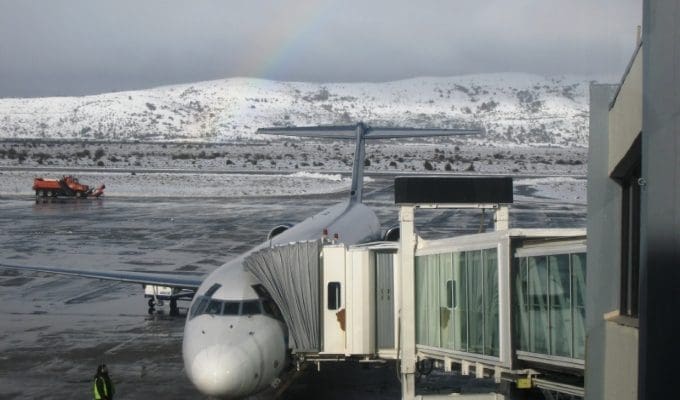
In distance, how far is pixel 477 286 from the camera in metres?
11.7

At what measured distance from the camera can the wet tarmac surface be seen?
1744 centimetres

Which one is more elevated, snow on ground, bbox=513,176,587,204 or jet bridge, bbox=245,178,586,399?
jet bridge, bbox=245,178,586,399

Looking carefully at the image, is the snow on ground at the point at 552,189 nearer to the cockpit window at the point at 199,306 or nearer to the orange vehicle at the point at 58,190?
the orange vehicle at the point at 58,190

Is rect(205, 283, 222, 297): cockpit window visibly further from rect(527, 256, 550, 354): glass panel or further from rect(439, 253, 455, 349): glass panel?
rect(527, 256, 550, 354): glass panel

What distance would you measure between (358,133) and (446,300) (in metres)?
22.6

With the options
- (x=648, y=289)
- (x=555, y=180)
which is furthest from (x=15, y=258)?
(x=555, y=180)

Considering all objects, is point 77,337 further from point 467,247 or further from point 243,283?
point 467,247

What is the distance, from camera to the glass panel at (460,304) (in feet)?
39.5

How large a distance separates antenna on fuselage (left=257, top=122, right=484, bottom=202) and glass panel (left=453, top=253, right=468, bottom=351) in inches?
729

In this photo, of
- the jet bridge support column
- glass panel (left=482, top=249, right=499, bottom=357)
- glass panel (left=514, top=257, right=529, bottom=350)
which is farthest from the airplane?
glass panel (left=514, top=257, right=529, bottom=350)

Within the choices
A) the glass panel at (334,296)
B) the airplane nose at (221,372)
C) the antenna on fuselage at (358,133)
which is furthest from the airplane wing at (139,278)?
the antenna on fuselage at (358,133)

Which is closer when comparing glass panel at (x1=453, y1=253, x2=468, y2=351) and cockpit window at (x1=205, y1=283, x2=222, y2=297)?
glass panel at (x1=453, y1=253, x2=468, y2=351)

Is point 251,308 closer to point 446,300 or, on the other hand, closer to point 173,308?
point 446,300

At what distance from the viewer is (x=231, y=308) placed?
14.4m
